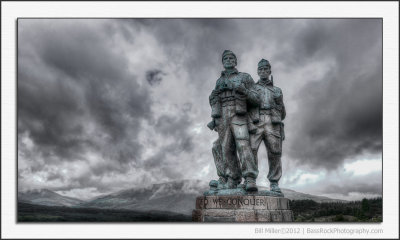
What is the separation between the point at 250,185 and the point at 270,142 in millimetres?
1824

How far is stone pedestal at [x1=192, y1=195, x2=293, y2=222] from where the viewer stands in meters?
8.49

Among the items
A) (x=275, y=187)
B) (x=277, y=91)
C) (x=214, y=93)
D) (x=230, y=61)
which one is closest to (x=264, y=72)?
(x=277, y=91)

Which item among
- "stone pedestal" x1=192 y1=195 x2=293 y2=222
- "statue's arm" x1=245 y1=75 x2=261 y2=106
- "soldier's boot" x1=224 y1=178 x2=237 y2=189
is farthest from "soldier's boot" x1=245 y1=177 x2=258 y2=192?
"statue's arm" x1=245 y1=75 x2=261 y2=106

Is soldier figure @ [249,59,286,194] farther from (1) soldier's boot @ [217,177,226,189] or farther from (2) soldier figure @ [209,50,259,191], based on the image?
(1) soldier's boot @ [217,177,226,189]

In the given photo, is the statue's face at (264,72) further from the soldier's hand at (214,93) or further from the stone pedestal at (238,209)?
the stone pedestal at (238,209)

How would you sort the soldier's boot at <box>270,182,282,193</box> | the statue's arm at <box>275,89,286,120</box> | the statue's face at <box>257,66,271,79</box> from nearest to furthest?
the soldier's boot at <box>270,182,282,193</box> → the statue's arm at <box>275,89,286,120</box> → the statue's face at <box>257,66,271,79</box>

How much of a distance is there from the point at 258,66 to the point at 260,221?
5.15 metres

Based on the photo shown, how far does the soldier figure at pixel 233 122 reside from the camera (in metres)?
9.30

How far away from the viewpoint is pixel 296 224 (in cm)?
888

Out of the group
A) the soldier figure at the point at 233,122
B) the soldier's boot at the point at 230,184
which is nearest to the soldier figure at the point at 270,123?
the soldier figure at the point at 233,122

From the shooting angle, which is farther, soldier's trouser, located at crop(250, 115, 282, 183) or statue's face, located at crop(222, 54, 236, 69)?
soldier's trouser, located at crop(250, 115, 282, 183)

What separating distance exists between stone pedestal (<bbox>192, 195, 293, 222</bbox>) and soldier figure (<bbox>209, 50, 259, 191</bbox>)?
1.48 ft

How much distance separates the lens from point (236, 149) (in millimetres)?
9766

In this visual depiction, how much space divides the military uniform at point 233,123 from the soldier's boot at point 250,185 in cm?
9
